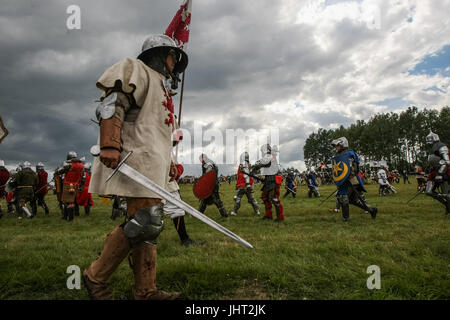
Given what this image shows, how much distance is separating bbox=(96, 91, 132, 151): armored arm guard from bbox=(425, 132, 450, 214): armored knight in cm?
851

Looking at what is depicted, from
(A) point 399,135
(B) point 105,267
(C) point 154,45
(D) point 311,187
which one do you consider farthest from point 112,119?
(A) point 399,135

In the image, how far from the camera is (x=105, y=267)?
172 cm

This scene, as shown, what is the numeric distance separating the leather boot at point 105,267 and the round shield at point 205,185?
16.2 feet

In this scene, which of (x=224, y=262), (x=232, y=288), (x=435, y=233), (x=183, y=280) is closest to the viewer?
(x=232, y=288)

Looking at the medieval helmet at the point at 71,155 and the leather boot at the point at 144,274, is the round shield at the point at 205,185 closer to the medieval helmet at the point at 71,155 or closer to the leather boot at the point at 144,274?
the medieval helmet at the point at 71,155

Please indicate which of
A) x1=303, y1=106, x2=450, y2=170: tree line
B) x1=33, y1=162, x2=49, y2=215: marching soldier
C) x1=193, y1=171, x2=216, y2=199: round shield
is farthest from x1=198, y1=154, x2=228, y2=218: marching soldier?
x1=303, y1=106, x2=450, y2=170: tree line

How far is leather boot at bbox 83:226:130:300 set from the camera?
5.62 ft

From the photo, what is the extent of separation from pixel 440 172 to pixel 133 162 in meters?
8.42

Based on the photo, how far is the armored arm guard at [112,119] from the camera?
1.64m

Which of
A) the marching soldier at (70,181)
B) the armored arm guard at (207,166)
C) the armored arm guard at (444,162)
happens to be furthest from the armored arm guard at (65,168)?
the armored arm guard at (444,162)
